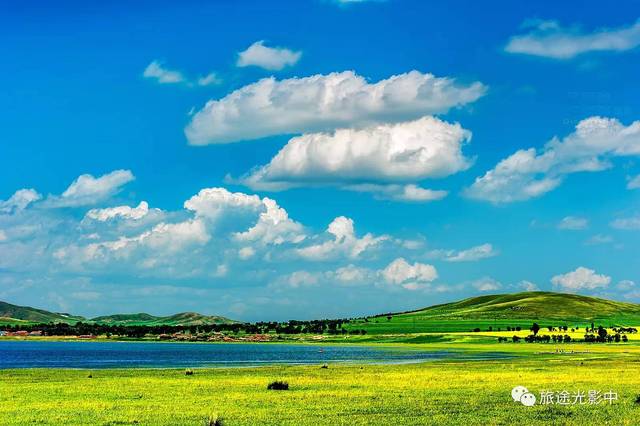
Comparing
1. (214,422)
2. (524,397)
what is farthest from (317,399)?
(214,422)

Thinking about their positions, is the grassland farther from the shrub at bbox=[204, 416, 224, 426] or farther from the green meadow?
the shrub at bbox=[204, 416, 224, 426]

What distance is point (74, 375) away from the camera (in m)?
79.6

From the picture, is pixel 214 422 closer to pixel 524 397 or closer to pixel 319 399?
pixel 319 399

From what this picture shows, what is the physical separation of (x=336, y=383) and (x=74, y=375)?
3334cm

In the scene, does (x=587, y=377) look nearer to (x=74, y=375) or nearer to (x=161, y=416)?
(x=161, y=416)

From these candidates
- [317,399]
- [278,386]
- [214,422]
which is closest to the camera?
[214,422]

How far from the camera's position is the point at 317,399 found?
50188 millimetres

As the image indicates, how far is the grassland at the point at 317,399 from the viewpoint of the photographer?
40000 millimetres

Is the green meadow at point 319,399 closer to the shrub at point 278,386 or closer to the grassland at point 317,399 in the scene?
the grassland at point 317,399

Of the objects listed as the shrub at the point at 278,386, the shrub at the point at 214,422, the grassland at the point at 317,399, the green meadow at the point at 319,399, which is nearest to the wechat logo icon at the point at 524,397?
the green meadow at the point at 319,399

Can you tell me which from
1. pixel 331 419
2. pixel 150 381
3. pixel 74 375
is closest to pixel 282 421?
pixel 331 419

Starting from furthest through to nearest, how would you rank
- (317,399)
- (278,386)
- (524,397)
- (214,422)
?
1. (278,386)
2. (317,399)
3. (524,397)
4. (214,422)

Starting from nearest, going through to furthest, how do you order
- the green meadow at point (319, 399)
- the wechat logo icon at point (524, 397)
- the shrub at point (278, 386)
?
the green meadow at point (319, 399) → the wechat logo icon at point (524, 397) → the shrub at point (278, 386)

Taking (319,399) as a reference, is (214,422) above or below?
above
